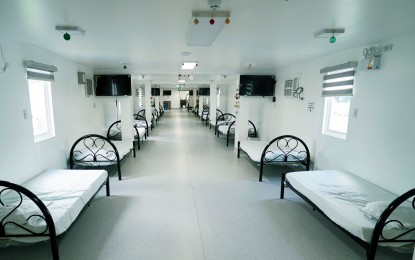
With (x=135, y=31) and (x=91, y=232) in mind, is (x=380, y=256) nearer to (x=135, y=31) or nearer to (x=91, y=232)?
(x=91, y=232)

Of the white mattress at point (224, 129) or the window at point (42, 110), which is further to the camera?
the white mattress at point (224, 129)

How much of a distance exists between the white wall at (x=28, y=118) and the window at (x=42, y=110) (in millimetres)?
74

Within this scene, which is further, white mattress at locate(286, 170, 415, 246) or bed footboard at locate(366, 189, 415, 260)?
white mattress at locate(286, 170, 415, 246)

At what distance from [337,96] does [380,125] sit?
93 centimetres

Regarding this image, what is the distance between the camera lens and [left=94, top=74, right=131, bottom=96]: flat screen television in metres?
5.43

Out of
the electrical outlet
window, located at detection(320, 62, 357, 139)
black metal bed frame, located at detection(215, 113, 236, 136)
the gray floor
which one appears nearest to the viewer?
the gray floor

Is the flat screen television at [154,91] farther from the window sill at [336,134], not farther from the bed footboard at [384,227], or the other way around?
the bed footboard at [384,227]

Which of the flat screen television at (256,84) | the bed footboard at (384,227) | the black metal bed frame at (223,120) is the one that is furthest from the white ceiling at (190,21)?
the black metal bed frame at (223,120)

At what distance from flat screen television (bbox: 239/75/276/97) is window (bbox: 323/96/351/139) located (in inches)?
78.8

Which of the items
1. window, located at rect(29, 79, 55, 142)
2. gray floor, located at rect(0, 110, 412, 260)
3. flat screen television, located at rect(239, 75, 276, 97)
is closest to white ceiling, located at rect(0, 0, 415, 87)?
window, located at rect(29, 79, 55, 142)

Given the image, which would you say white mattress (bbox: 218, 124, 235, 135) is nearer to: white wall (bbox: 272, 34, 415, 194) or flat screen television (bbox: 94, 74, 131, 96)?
flat screen television (bbox: 94, 74, 131, 96)

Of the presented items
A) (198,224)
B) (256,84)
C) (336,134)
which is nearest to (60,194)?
(198,224)

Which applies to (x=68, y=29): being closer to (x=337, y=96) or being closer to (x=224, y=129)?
(x=337, y=96)

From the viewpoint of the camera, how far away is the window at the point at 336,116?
356cm
